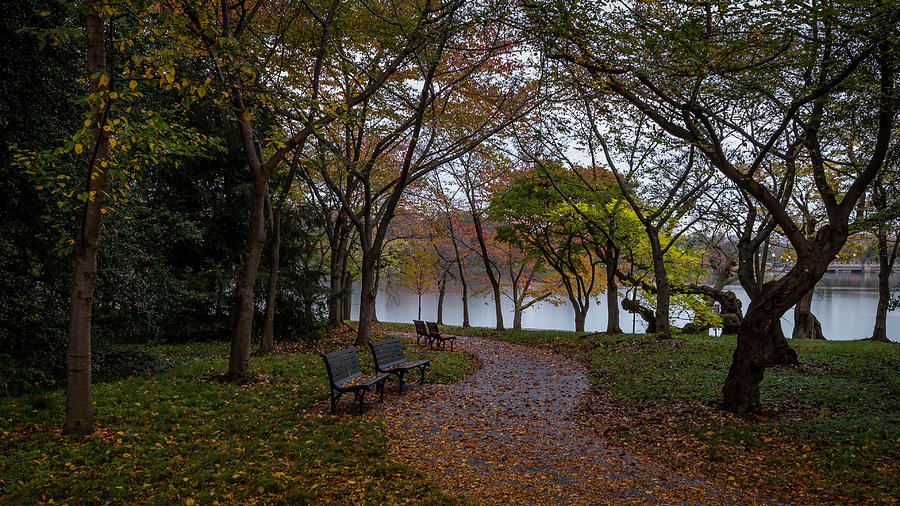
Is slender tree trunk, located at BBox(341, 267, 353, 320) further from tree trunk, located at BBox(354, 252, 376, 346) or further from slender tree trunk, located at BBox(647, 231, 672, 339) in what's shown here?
slender tree trunk, located at BBox(647, 231, 672, 339)

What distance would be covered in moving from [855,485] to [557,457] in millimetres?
2923

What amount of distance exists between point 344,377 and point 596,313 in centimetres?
4227

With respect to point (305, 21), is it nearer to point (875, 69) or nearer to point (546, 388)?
point (546, 388)

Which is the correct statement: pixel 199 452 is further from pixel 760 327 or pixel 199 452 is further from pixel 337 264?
pixel 337 264

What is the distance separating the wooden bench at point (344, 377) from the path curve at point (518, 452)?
39 cm

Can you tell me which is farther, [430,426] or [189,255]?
[189,255]

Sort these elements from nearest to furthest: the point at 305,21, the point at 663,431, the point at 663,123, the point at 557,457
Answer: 1. the point at 557,457
2. the point at 663,431
3. the point at 663,123
4. the point at 305,21

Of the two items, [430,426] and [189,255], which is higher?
[189,255]

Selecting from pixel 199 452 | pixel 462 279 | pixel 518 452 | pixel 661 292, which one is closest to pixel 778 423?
pixel 518 452

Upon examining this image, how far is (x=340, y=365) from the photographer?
25.1 ft

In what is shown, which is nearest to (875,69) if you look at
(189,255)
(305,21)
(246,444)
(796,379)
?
(796,379)

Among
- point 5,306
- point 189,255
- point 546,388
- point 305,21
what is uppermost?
point 305,21

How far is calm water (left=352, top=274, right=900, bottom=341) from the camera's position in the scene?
105ft

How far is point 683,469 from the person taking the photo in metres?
5.43
